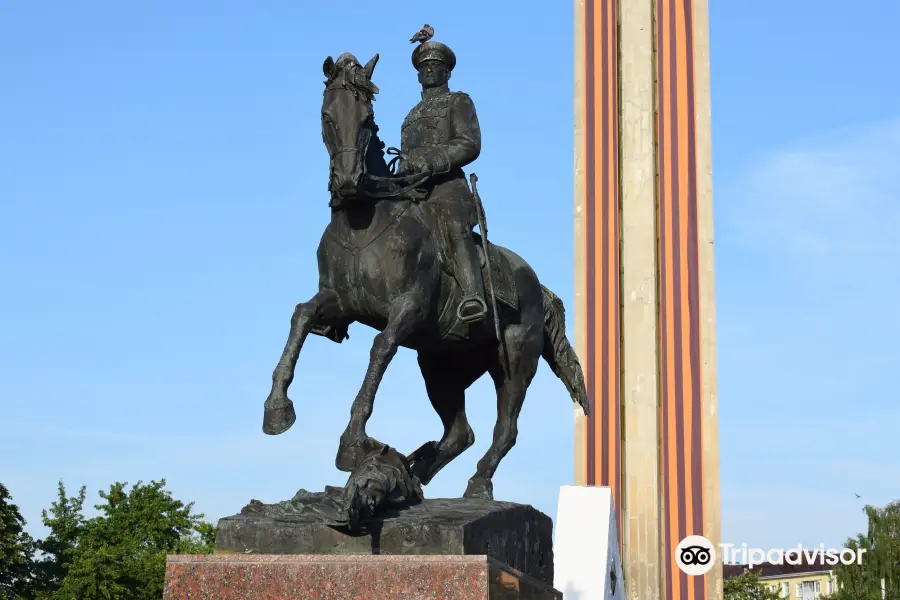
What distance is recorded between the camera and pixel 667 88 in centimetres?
3117

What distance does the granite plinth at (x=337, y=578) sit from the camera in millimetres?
6879

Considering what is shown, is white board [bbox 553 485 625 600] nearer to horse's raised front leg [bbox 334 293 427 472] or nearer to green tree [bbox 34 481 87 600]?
horse's raised front leg [bbox 334 293 427 472]

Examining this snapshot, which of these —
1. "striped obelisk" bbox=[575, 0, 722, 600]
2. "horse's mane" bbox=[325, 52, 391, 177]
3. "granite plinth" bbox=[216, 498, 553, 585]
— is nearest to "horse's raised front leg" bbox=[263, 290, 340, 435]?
"granite plinth" bbox=[216, 498, 553, 585]

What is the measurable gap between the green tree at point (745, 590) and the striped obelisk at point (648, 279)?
87.4 ft

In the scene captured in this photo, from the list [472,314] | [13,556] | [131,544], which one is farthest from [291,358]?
[131,544]

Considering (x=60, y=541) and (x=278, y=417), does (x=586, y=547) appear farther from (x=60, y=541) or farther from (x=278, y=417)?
(x=60, y=541)

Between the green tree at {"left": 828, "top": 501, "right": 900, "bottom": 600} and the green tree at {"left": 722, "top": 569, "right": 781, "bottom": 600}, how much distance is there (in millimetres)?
3667

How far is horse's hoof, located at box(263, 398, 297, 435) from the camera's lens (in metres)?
7.79

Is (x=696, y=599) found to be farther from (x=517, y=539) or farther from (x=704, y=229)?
(x=517, y=539)

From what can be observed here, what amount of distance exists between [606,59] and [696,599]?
12908 millimetres

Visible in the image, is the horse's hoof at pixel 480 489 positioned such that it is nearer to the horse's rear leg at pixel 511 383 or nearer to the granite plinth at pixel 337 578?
the horse's rear leg at pixel 511 383

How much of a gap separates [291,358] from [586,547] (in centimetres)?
540

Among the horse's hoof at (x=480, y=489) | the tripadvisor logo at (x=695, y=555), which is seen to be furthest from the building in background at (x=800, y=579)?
the horse's hoof at (x=480, y=489)

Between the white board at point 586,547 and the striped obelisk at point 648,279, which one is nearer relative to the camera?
the white board at point 586,547
